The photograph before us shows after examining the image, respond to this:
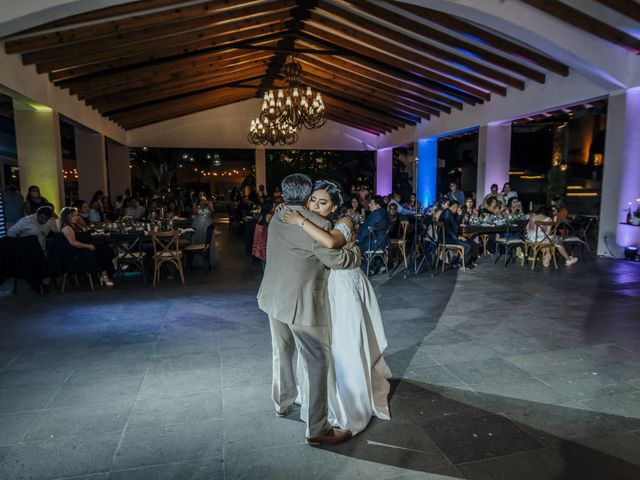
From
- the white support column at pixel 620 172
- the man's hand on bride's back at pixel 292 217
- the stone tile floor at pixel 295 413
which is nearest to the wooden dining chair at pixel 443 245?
the stone tile floor at pixel 295 413

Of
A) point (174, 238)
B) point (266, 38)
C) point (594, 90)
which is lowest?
point (174, 238)

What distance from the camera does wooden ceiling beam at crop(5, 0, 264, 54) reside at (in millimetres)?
6195

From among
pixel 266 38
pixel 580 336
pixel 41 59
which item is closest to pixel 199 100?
pixel 266 38

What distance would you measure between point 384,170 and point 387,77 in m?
6.64

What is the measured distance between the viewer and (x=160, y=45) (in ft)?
24.7

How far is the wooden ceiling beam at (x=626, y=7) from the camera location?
5811 mm

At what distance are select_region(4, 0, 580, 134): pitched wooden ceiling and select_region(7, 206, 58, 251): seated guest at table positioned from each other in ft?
7.50

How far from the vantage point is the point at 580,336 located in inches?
154

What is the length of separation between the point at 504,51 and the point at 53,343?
7.67 m

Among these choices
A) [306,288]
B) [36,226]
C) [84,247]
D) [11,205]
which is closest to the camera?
[306,288]

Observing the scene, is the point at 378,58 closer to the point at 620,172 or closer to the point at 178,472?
the point at 620,172

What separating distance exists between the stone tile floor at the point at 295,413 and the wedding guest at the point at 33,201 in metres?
2.39

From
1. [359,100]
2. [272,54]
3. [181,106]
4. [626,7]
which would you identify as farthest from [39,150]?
[626,7]

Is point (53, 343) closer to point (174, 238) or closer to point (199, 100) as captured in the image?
point (174, 238)
